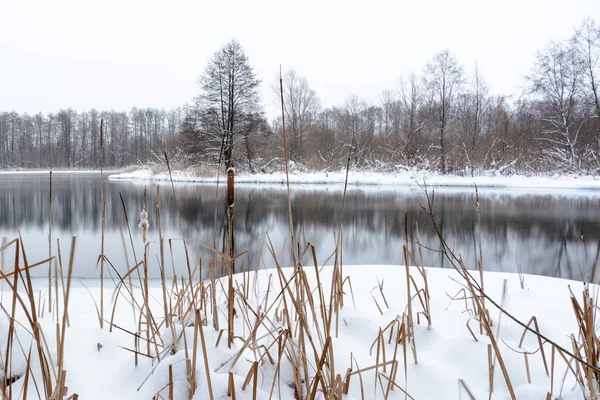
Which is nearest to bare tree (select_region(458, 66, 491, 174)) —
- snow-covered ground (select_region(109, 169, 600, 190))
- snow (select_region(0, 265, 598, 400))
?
snow-covered ground (select_region(109, 169, 600, 190))

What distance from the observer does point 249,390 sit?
913 mm

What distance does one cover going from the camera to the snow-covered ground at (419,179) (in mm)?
14559

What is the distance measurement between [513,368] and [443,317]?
1.47 ft

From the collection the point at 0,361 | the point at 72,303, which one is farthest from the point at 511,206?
the point at 0,361

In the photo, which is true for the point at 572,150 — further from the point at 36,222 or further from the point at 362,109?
the point at 362,109

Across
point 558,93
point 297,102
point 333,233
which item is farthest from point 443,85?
point 333,233

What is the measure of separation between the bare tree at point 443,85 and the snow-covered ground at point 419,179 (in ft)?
12.6

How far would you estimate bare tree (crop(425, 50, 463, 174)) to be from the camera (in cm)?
2094

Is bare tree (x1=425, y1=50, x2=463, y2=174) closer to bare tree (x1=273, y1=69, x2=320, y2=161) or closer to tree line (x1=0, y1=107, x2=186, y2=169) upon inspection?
bare tree (x1=273, y1=69, x2=320, y2=161)

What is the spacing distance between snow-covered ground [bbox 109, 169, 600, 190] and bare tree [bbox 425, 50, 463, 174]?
12.6ft

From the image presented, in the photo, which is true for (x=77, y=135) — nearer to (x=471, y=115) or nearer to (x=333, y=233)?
(x=471, y=115)

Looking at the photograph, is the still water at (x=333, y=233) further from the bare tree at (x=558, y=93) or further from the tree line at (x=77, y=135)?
the tree line at (x=77, y=135)

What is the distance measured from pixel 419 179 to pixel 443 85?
743cm

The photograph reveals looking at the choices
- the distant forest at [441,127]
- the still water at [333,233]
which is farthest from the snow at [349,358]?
the distant forest at [441,127]
